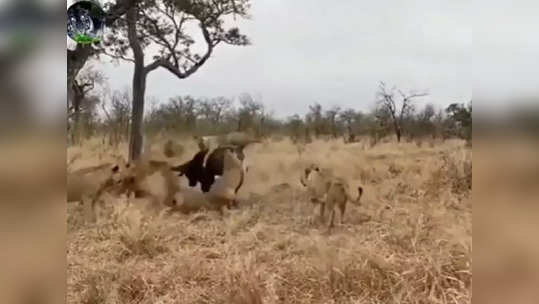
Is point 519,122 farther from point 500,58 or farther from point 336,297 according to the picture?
point 336,297

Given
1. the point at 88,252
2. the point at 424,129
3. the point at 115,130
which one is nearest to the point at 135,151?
the point at 115,130

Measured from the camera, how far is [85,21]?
1.89 metres

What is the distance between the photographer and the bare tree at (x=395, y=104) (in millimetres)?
1840

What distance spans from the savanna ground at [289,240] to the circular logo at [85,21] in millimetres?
350

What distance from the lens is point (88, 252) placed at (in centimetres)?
200

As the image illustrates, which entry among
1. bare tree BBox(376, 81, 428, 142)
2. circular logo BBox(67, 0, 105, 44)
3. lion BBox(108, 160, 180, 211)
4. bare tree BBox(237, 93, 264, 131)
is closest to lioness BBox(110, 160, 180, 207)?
lion BBox(108, 160, 180, 211)

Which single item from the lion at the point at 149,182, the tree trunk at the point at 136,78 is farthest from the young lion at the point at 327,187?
the tree trunk at the point at 136,78

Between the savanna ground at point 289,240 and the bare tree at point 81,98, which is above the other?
the bare tree at point 81,98

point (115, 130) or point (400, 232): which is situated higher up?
point (115, 130)

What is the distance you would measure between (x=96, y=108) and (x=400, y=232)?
1.10 meters

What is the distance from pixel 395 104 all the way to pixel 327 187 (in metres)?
0.36

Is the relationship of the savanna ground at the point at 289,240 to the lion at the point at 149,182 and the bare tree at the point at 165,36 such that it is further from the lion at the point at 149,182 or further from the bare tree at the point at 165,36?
the bare tree at the point at 165,36

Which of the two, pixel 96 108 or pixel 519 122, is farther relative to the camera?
pixel 96 108

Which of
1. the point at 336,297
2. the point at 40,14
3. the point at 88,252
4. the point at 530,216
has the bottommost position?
the point at 336,297
